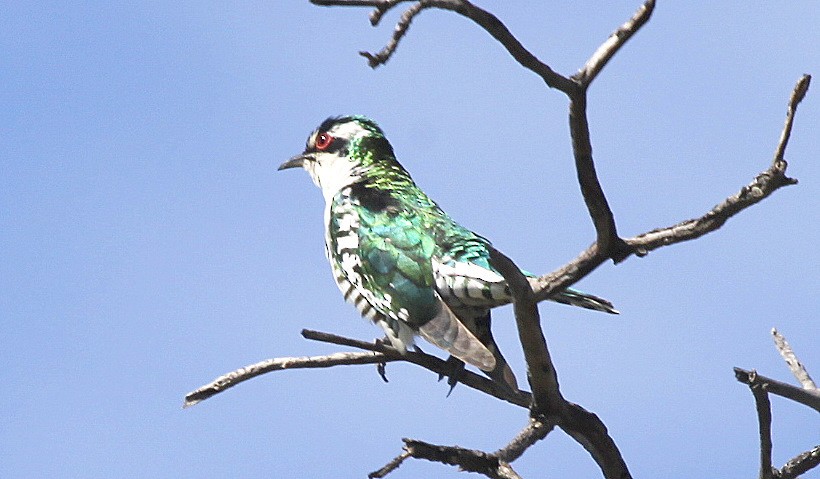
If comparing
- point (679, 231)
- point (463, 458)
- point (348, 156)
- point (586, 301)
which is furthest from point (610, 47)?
point (348, 156)

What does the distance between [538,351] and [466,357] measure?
5.59 feet

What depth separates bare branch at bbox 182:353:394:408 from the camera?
5879 mm

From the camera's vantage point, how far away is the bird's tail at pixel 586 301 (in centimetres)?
683

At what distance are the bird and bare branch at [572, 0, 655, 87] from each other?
8.06ft

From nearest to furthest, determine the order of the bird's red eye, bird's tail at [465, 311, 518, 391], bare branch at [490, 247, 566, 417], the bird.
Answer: bare branch at [490, 247, 566, 417] < bird's tail at [465, 311, 518, 391] < the bird < the bird's red eye

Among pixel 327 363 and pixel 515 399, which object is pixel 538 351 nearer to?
pixel 515 399

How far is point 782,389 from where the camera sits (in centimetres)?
480

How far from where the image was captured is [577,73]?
3.92 m

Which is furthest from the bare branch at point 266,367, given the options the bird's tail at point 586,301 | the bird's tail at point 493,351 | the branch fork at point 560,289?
the bird's tail at point 586,301

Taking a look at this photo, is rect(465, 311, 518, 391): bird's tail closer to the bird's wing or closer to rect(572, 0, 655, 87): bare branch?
the bird's wing

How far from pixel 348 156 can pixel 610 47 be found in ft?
19.3

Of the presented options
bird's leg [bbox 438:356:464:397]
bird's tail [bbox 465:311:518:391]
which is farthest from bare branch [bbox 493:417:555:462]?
bird's leg [bbox 438:356:464:397]

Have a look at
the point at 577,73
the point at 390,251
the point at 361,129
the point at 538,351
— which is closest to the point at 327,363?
the point at 538,351

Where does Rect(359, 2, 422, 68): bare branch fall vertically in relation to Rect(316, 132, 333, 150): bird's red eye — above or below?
below
